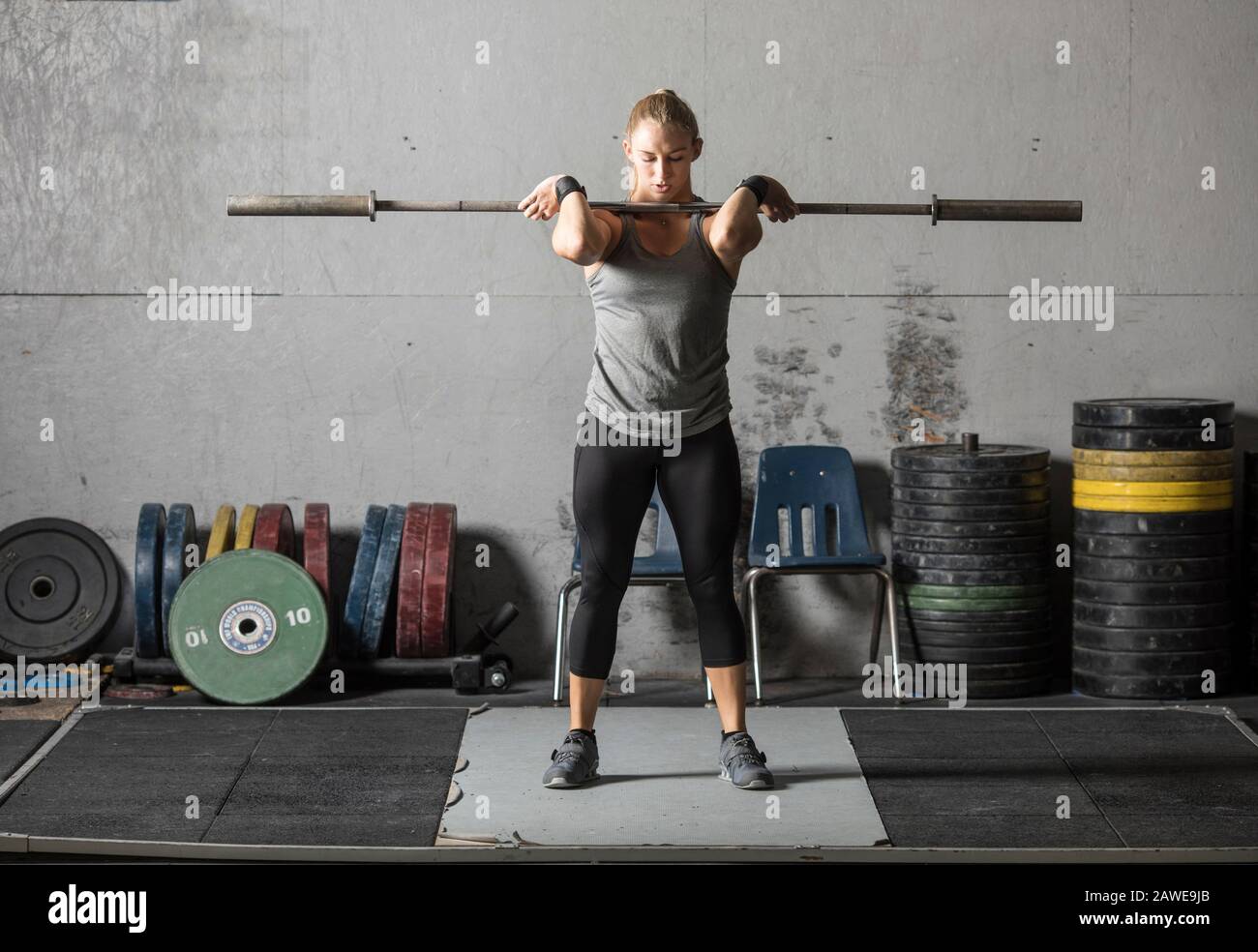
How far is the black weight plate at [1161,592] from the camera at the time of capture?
434 centimetres

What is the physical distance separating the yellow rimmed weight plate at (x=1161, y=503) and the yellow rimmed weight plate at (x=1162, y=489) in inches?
0.4

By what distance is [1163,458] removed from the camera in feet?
14.2

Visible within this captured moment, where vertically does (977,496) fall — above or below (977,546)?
above

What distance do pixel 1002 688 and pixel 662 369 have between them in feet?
6.10

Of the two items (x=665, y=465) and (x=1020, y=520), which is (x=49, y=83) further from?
(x=1020, y=520)

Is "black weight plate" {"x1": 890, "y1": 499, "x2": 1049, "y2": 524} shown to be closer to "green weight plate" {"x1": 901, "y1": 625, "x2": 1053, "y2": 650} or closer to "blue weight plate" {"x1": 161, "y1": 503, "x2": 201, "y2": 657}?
"green weight plate" {"x1": 901, "y1": 625, "x2": 1053, "y2": 650}

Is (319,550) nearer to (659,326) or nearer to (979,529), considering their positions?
(659,326)

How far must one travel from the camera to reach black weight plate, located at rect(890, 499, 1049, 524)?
439 centimetres

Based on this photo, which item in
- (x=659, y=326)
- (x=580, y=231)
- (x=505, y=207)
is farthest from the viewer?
(x=505, y=207)

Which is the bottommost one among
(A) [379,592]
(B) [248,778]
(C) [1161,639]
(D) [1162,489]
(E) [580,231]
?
(B) [248,778]

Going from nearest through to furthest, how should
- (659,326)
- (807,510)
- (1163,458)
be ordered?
(659,326), (1163,458), (807,510)

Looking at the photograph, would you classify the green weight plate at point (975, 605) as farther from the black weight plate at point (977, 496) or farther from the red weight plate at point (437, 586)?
the red weight plate at point (437, 586)

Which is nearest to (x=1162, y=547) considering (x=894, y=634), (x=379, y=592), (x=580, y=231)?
(x=894, y=634)

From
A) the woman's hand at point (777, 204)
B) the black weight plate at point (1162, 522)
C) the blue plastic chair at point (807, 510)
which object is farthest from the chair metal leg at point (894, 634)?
the woman's hand at point (777, 204)
